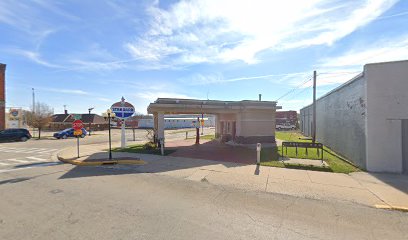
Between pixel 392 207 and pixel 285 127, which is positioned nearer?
pixel 392 207

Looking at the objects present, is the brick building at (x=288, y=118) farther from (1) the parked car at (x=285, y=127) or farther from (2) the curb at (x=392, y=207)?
(2) the curb at (x=392, y=207)

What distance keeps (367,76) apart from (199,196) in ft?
30.2

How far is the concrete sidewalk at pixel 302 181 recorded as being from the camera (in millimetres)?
7320

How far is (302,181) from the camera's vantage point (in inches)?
355

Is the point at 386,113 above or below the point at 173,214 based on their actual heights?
above

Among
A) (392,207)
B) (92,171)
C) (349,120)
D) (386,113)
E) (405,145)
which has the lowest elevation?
(392,207)

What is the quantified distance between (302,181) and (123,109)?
45.1 feet

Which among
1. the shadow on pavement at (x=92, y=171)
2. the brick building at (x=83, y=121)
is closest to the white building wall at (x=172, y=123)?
the brick building at (x=83, y=121)

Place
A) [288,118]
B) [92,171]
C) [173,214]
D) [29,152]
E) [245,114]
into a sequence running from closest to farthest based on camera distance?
[173,214] → [92,171] → [29,152] → [245,114] → [288,118]

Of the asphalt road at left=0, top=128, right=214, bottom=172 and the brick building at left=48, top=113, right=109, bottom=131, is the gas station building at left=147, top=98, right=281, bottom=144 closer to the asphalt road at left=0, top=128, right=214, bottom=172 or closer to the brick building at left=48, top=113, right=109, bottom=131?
the asphalt road at left=0, top=128, right=214, bottom=172

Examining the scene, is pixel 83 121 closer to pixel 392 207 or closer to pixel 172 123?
pixel 172 123

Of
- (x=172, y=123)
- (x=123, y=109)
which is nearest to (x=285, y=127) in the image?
(x=172, y=123)

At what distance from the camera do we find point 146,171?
36.3ft

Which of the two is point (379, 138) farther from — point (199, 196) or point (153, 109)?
point (153, 109)
